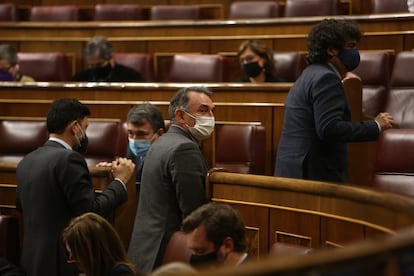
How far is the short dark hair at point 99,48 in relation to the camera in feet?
7.80

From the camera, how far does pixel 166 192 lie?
1304 millimetres

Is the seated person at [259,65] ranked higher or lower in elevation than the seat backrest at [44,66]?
higher

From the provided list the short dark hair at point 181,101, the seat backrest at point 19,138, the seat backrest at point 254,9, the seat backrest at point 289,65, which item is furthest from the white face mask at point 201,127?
the seat backrest at point 254,9

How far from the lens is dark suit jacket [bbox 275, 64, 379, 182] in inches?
55.5

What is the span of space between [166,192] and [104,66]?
1138 millimetres

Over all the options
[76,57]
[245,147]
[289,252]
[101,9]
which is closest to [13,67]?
[76,57]

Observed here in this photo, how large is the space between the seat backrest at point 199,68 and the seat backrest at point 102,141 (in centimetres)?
47

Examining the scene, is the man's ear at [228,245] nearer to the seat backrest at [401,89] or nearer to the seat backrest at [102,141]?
the seat backrest at [102,141]

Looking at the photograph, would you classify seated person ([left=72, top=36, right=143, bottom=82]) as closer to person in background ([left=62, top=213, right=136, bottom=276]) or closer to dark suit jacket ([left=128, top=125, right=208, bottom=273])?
dark suit jacket ([left=128, top=125, right=208, bottom=273])

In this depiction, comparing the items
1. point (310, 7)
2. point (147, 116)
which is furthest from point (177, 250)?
point (310, 7)

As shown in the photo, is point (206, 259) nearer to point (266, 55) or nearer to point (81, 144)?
point (81, 144)

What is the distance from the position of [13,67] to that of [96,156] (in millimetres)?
597

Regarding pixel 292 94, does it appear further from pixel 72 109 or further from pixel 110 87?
pixel 110 87

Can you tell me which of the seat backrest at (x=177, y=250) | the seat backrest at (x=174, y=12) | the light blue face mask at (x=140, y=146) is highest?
the seat backrest at (x=174, y=12)
